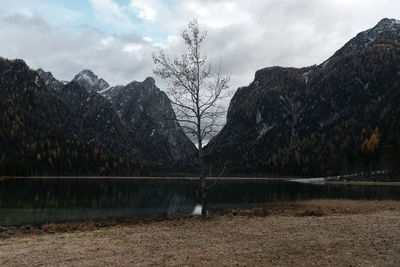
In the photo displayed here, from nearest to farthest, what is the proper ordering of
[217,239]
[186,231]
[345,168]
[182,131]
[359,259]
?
[359,259], [217,239], [186,231], [182,131], [345,168]

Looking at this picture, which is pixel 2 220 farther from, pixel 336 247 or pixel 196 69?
pixel 336 247

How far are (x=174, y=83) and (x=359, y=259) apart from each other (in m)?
19.3

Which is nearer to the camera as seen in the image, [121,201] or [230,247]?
→ [230,247]

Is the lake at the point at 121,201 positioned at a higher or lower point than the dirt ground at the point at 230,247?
lower

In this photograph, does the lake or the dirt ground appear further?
the lake

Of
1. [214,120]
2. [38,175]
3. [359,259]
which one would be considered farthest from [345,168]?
[38,175]

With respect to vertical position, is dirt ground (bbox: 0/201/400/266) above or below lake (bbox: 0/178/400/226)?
above

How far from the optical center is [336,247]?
1455 centimetres

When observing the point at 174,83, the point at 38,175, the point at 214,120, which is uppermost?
the point at 174,83

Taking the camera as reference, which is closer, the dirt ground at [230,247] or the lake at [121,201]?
the dirt ground at [230,247]

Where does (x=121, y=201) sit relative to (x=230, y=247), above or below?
below

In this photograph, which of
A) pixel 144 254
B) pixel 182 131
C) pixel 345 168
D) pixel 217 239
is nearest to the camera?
pixel 144 254

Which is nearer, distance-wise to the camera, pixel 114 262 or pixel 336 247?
pixel 114 262

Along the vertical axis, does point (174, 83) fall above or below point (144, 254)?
above
